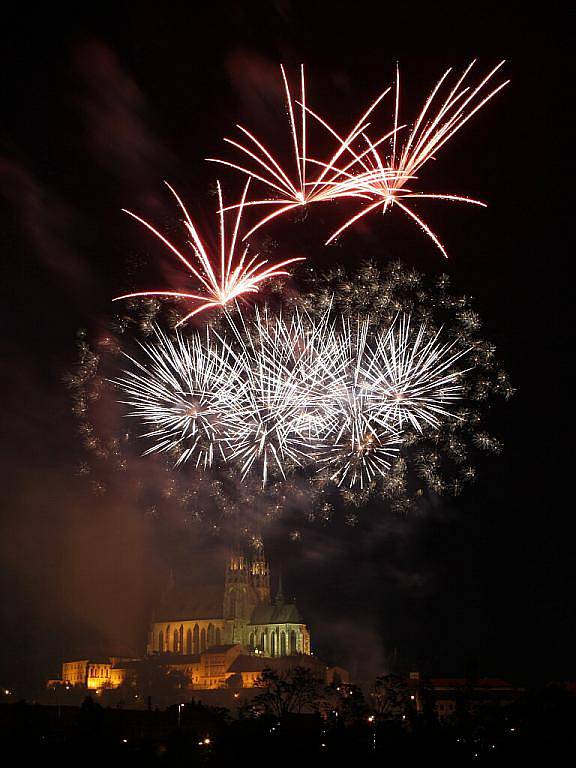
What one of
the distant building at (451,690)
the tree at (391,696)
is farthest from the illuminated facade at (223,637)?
the tree at (391,696)

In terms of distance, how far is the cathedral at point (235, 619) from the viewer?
401ft

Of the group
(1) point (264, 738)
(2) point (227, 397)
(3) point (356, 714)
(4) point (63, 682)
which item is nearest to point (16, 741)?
(1) point (264, 738)

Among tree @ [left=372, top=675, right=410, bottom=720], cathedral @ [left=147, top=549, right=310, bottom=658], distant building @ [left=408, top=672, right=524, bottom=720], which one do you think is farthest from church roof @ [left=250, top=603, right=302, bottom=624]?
tree @ [left=372, top=675, right=410, bottom=720]

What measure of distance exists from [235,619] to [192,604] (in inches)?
411

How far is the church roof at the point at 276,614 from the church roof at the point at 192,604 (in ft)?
20.7

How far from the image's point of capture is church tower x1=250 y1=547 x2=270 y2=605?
130 metres

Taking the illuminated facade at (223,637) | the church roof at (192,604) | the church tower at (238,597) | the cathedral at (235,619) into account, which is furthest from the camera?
the church roof at (192,604)

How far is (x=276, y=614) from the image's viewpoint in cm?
12431

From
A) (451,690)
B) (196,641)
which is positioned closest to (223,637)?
(196,641)

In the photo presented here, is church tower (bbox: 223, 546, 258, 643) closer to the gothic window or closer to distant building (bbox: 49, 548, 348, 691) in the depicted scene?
distant building (bbox: 49, 548, 348, 691)

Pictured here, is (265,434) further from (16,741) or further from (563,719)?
(563,719)

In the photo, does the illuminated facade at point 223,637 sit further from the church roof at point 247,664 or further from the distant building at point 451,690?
the distant building at point 451,690

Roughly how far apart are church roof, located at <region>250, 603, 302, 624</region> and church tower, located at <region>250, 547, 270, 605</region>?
3.10m

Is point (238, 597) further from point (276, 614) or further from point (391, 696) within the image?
point (391, 696)
